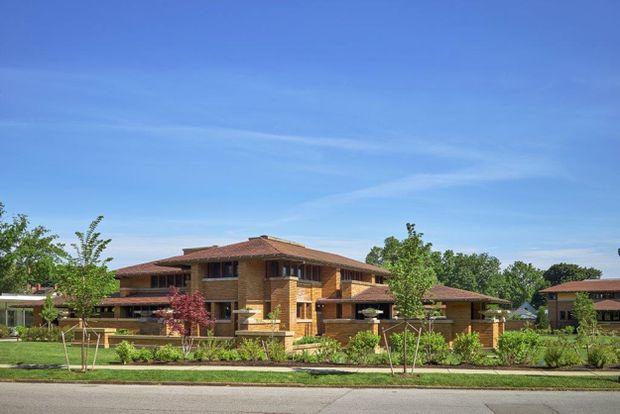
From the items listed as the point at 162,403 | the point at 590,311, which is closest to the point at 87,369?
the point at 162,403

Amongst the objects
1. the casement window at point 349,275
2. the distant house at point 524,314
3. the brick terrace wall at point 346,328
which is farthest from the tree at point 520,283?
the brick terrace wall at point 346,328

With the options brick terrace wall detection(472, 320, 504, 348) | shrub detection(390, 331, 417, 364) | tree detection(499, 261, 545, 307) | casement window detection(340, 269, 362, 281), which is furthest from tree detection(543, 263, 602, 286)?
shrub detection(390, 331, 417, 364)

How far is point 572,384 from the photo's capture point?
66.4 ft

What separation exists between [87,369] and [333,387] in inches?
398

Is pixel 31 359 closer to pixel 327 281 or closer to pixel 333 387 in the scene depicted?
pixel 333 387

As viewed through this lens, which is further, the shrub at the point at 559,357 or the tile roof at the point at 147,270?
the tile roof at the point at 147,270

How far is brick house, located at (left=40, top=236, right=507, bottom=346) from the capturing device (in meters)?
39.4

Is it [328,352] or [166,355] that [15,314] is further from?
[328,352]

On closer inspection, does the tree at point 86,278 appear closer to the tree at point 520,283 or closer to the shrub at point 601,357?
the shrub at point 601,357

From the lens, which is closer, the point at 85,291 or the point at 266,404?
the point at 266,404

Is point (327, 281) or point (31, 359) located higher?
point (327, 281)

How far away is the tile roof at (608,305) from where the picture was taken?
234ft

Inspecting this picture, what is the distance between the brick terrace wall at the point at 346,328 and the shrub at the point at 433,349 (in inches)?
412

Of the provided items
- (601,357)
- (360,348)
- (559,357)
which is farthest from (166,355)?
(601,357)
